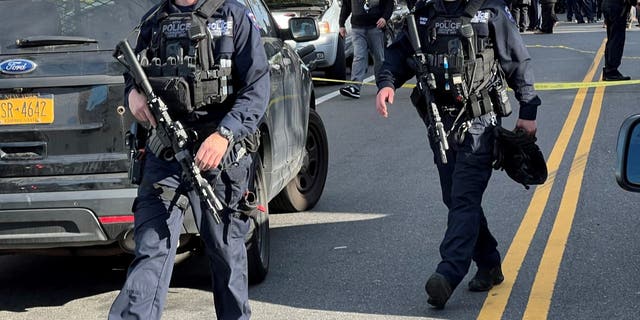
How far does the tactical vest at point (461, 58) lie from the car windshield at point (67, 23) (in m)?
1.50

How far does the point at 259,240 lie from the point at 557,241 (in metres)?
1.94

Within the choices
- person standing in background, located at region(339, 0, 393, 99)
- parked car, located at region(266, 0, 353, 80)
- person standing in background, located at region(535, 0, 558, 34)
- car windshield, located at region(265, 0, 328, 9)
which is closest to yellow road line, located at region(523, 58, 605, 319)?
person standing in background, located at region(339, 0, 393, 99)

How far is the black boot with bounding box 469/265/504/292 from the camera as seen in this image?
6.47 meters

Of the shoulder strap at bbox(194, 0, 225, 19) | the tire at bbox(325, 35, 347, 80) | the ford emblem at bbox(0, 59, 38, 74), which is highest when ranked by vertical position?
the shoulder strap at bbox(194, 0, 225, 19)

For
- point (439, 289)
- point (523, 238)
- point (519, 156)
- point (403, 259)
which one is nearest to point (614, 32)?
point (523, 238)

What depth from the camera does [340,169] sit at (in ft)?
34.7

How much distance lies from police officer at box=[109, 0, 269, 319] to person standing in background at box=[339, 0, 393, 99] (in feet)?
33.6

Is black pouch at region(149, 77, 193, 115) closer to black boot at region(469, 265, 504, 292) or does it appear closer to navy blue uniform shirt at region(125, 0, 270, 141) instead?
navy blue uniform shirt at region(125, 0, 270, 141)

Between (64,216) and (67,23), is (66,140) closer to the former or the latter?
(64,216)

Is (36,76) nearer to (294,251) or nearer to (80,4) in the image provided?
(80,4)

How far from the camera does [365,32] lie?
615 inches

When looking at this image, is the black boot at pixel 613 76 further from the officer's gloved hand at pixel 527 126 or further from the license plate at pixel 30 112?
the license plate at pixel 30 112

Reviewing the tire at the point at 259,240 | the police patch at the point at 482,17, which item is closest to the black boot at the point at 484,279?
the tire at the point at 259,240

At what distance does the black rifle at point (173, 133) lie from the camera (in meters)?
4.88
